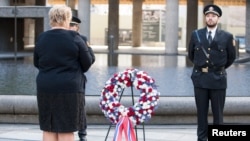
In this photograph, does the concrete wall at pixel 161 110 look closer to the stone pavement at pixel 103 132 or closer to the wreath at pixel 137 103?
the stone pavement at pixel 103 132

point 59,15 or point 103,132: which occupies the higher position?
point 59,15

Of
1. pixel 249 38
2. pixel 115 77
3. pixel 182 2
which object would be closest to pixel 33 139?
pixel 115 77

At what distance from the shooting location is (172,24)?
39.9m

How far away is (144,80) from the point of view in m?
7.09

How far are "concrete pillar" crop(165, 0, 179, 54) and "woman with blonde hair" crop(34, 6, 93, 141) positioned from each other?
34.5 metres

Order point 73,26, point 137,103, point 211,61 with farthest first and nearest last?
point 73,26, point 211,61, point 137,103

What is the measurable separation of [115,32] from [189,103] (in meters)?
36.4

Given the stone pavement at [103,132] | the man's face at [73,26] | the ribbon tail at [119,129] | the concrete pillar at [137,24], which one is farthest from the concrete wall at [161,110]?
the concrete pillar at [137,24]

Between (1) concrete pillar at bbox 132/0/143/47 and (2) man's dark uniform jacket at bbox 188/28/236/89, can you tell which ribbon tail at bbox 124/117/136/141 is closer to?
(2) man's dark uniform jacket at bbox 188/28/236/89

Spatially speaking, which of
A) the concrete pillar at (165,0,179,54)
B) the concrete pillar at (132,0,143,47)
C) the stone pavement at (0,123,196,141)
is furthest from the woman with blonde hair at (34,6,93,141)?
the concrete pillar at (132,0,143,47)

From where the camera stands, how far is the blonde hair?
549cm

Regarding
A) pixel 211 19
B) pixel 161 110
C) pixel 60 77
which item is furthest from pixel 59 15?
pixel 161 110

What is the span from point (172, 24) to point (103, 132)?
101 ft

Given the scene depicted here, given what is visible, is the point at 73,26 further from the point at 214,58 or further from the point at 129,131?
the point at 214,58
